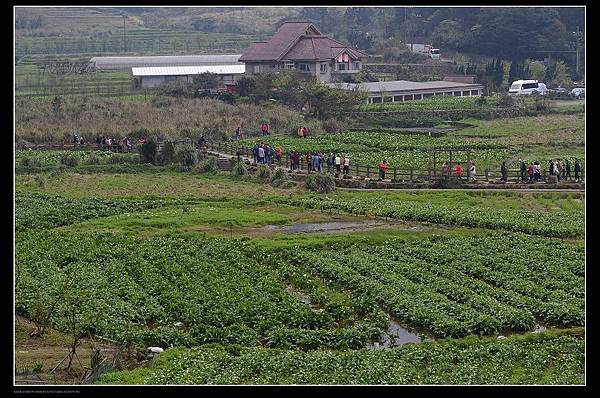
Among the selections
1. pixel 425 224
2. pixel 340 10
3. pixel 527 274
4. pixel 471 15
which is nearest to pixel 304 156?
pixel 425 224

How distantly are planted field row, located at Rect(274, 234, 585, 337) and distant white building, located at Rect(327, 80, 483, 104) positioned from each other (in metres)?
40.6

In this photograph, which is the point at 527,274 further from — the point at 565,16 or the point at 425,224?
the point at 565,16

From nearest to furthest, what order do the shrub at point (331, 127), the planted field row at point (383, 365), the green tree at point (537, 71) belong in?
the planted field row at point (383, 365)
the shrub at point (331, 127)
the green tree at point (537, 71)

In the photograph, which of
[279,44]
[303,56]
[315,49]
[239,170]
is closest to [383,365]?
[239,170]

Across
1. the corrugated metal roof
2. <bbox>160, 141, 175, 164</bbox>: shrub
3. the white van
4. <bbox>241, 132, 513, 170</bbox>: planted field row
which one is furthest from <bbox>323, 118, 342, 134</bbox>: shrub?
the white van

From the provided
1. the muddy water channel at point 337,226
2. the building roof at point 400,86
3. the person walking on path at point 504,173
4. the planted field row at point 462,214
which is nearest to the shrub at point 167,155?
the planted field row at point 462,214

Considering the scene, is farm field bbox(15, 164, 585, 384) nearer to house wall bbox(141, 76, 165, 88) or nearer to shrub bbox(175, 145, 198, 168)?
shrub bbox(175, 145, 198, 168)

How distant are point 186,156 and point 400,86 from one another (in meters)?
35.3

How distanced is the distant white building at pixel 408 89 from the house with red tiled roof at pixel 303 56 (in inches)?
110

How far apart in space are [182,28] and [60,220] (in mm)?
92554

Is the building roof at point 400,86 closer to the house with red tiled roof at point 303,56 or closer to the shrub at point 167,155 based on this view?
the house with red tiled roof at point 303,56

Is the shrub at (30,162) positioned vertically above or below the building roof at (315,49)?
below

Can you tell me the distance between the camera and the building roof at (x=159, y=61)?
86062 millimetres

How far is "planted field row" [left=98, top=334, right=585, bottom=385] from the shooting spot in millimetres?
19750
